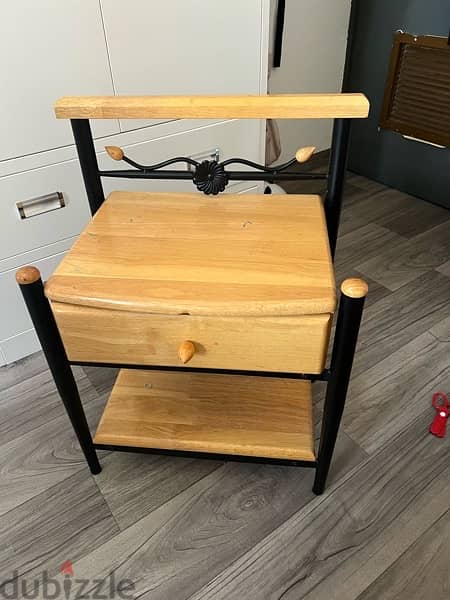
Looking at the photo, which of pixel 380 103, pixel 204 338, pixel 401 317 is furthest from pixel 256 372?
pixel 380 103

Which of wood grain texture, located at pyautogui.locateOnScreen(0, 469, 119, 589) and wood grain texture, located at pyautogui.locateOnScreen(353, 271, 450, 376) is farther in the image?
wood grain texture, located at pyautogui.locateOnScreen(353, 271, 450, 376)

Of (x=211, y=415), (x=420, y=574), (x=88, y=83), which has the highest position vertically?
(x=88, y=83)

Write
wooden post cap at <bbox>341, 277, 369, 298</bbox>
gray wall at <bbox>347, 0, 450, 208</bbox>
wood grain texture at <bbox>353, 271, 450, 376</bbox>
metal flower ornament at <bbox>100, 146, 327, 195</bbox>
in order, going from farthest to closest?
gray wall at <bbox>347, 0, 450, 208</bbox>, wood grain texture at <bbox>353, 271, 450, 376</bbox>, metal flower ornament at <bbox>100, 146, 327, 195</bbox>, wooden post cap at <bbox>341, 277, 369, 298</bbox>

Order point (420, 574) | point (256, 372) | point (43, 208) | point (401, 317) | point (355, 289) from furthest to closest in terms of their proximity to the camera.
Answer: point (401, 317) < point (43, 208) < point (420, 574) < point (256, 372) < point (355, 289)

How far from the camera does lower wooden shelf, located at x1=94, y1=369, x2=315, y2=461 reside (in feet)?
2.77

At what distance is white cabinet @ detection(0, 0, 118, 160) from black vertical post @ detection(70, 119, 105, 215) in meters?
0.25

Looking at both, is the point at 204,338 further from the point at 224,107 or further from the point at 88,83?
the point at 88,83

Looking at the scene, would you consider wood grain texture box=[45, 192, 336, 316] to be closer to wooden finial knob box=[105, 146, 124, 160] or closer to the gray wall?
wooden finial knob box=[105, 146, 124, 160]

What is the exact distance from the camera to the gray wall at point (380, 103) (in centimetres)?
170

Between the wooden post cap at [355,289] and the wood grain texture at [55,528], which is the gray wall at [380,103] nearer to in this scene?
the wooden post cap at [355,289]

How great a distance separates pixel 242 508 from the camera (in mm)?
885

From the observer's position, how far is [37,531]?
2.83ft

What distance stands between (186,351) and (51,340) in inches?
8.7

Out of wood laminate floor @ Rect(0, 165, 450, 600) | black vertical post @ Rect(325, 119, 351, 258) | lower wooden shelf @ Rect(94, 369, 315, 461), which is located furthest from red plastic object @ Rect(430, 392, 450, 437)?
black vertical post @ Rect(325, 119, 351, 258)
